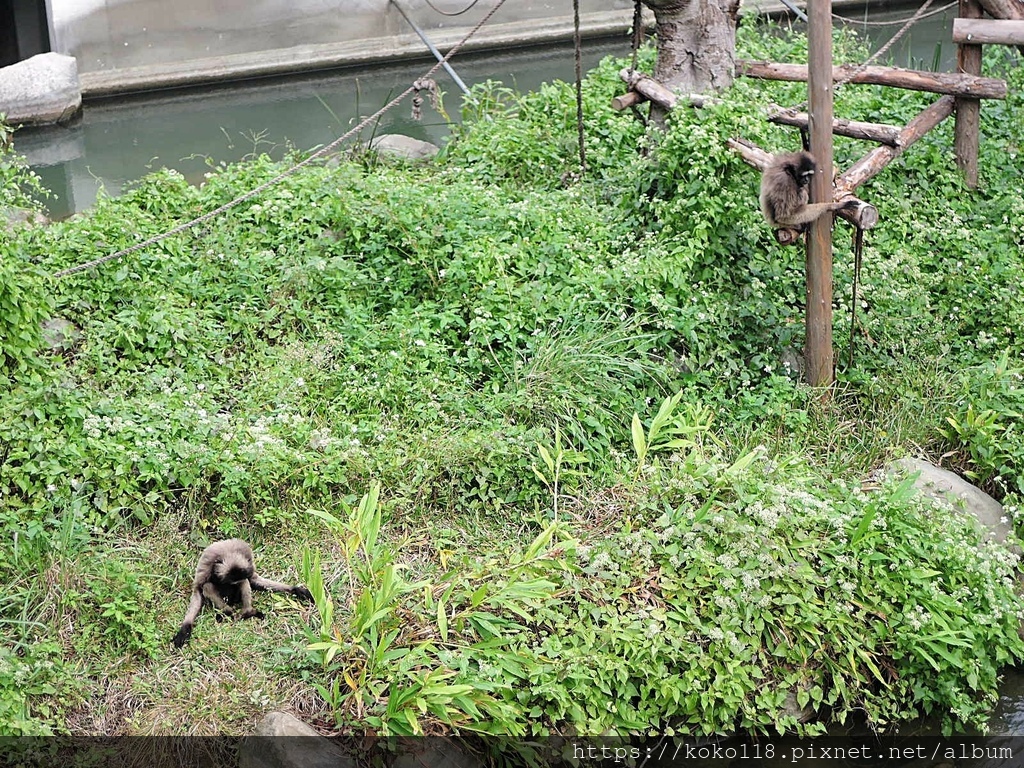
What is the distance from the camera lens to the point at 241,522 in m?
5.15

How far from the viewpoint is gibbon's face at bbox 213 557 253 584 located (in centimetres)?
457

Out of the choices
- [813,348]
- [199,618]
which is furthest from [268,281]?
[813,348]

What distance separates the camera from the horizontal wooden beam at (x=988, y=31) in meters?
7.02

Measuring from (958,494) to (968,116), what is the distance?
3.39 m

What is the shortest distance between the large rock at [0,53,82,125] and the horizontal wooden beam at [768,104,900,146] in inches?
353

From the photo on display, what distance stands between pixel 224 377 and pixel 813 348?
3336 millimetres

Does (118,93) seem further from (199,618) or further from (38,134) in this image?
(199,618)

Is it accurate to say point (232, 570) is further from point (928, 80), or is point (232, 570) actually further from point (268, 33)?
point (268, 33)

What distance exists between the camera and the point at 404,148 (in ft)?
28.6

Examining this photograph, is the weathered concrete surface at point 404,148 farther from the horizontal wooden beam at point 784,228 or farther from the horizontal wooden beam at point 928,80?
the horizontal wooden beam at point 928,80

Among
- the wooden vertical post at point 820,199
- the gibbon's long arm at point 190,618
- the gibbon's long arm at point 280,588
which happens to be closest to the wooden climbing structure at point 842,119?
the wooden vertical post at point 820,199

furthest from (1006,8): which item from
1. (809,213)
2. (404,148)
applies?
(404,148)

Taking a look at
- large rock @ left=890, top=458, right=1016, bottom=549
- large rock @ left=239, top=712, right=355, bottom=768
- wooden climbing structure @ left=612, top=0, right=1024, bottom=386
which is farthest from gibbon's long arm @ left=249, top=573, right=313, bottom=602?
wooden climbing structure @ left=612, top=0, right=1024, bottom=386

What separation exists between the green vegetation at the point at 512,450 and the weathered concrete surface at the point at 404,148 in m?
1.21
